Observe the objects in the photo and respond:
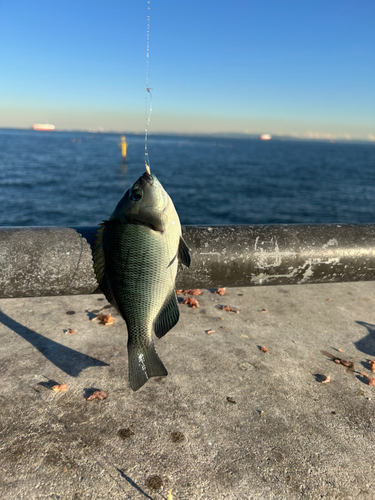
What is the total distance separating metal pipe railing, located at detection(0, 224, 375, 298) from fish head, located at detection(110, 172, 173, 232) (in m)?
0.86

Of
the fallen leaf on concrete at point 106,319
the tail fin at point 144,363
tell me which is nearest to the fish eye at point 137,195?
the tail fin at point 144,363

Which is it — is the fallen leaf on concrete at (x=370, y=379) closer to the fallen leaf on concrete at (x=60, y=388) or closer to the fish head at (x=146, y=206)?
the fish head at (x=146, y=206)

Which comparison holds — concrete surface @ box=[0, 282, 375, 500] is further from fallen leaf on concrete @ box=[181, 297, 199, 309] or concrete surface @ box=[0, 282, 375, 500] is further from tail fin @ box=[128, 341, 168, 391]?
tail fin @ box=[128, 341, 168, 391]

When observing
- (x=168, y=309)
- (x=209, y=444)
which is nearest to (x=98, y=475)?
(x=209, y=444)

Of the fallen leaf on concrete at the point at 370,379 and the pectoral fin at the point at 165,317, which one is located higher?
the pectoral fin at the point at 165,317

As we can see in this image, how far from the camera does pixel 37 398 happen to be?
116 inches

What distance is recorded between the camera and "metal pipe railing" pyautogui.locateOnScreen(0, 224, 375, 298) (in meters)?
2.92

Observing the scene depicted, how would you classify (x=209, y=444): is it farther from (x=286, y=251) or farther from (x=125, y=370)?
(x=286, y=251)

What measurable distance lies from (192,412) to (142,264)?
56.0 inches

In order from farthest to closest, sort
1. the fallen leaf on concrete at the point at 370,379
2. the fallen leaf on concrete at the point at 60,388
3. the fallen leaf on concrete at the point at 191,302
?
the fallen leaf on concrete at the point at 191,302, the fallen leaf on concrete at the point at 370,379, the fallen leaf on concrete at the point at 60,388

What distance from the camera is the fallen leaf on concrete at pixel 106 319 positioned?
13.9ft

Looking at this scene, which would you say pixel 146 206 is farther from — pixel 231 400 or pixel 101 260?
pixel 231 400

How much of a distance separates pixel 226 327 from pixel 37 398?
7.44 feet

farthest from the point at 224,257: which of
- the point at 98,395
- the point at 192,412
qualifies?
the point at 98,395
